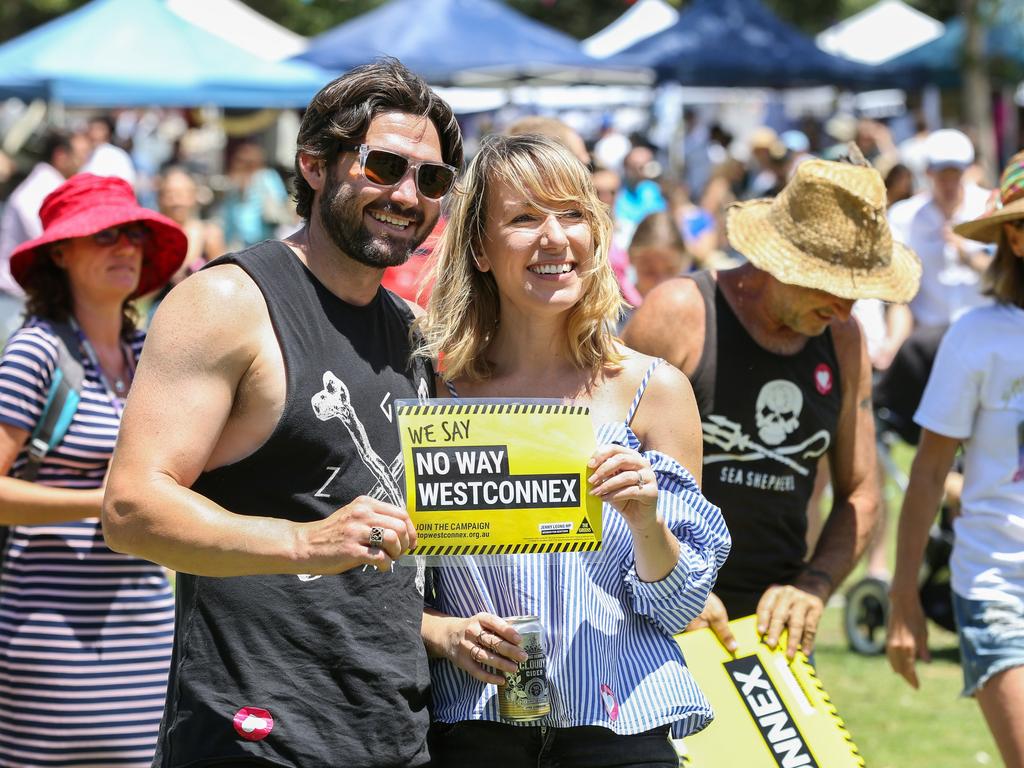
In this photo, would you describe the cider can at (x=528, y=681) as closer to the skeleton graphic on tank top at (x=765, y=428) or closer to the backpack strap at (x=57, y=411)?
the skeleton graphic on tank top at (x=765, y=428)

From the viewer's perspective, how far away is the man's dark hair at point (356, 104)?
3016mm

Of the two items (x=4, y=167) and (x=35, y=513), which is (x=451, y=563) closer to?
(x=35, y=513)

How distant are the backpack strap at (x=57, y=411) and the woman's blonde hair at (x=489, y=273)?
1.29m

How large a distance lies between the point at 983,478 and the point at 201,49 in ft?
51.4

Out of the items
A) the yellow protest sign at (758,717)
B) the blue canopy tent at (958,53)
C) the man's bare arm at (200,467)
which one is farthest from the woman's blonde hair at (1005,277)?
the blue canopy tent at (958,53)

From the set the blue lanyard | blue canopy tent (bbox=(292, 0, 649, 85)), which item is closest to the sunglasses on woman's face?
the blue lanyard

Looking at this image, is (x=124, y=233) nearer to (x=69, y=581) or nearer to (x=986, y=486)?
(x=69, y=581)

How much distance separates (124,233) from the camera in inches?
177

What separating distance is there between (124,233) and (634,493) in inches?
93.8

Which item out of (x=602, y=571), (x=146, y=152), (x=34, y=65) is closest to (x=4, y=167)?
(x=34, y=65)

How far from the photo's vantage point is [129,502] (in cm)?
261

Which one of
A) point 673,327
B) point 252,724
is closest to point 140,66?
point 673,327

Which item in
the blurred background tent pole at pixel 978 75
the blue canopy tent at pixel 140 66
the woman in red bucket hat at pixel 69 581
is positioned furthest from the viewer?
the blurred background tent pole at pixel 978 75

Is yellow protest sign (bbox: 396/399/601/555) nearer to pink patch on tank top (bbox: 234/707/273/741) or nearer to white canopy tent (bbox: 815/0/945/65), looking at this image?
pink patch on tank top (bbox: 234/707/273/741)
